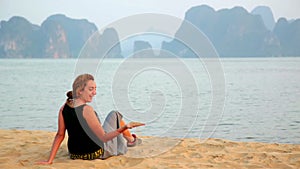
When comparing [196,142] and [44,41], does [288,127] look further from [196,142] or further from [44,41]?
[44,41]

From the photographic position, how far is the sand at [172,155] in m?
4.53

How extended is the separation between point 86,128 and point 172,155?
1.40 meters

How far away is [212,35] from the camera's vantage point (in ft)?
328

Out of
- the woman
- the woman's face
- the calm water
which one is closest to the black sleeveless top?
the woman

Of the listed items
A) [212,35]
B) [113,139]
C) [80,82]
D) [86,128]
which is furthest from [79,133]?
Answer: [212,35]

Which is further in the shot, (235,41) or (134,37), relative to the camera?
(235,41)

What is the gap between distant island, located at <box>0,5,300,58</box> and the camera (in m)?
97.2

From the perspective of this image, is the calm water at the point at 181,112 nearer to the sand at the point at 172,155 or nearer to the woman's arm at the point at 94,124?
the sand at the point at 172,155

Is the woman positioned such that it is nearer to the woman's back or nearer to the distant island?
the woman's back

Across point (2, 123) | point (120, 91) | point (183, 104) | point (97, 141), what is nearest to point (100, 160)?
point (97, 141)

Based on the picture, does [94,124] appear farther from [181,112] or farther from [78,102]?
[181,112]

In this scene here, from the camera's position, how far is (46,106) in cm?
1647

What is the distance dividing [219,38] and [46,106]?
8446 cm

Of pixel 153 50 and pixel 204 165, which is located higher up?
pixel 153 50
